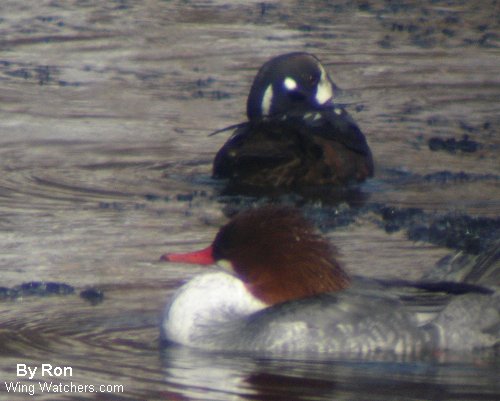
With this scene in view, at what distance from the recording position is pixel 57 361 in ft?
24.1

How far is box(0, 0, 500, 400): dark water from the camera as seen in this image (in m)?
7.29

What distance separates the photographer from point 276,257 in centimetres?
784

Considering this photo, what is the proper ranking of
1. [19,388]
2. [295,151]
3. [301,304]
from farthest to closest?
[295,151] < [301,304] < [19,388]

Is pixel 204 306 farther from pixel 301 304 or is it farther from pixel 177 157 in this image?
pixel 177 157

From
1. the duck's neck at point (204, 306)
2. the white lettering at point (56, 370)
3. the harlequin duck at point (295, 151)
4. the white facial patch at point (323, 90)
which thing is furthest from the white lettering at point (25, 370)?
the white facial patch at point (323, 90)

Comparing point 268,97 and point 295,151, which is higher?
point 268,97

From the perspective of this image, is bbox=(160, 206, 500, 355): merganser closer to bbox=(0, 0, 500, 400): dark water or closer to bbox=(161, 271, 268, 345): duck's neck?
bbox=(161, 271, 268, 345): duck's neck

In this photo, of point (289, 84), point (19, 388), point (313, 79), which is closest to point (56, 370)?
point (19, 388)

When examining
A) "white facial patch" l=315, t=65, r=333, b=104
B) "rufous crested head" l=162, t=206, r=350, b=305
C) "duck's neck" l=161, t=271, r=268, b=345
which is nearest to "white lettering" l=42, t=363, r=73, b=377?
"duck's neck" l=161, t=271, r=268, b=345

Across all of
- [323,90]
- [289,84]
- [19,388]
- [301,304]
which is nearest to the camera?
[19,388]

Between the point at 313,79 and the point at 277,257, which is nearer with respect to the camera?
the point at 277,257

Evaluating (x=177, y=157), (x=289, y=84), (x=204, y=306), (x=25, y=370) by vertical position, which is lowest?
(x=177, y=157)

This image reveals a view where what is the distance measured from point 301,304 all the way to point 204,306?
490 mm

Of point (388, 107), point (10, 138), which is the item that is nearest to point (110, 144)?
point (10, 138)
